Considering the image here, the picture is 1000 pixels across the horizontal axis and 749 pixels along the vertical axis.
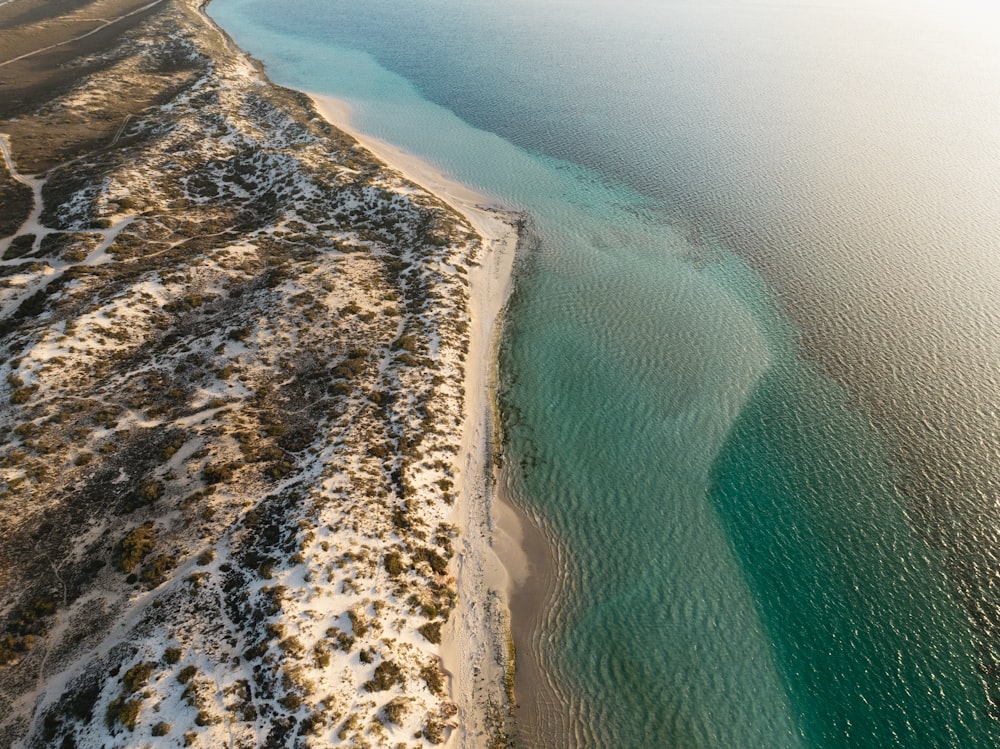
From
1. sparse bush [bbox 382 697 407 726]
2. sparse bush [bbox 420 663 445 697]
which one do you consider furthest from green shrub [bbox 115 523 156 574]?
sparse bush [bbox 420 663 445 697]

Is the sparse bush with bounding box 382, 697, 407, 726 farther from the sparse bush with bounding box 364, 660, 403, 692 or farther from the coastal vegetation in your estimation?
the sparse bush with bounding box 364, 660, 403, 692

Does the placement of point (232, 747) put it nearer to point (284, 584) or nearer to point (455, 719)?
point (284, 584)

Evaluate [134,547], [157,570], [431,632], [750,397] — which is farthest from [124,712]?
[750,397]

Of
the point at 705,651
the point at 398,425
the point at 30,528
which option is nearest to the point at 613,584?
the point at 705,651

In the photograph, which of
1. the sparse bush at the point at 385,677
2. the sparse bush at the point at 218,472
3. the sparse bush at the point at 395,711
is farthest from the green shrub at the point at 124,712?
the sparse bush at the point at 218,472

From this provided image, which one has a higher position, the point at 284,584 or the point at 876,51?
the point at 876,51

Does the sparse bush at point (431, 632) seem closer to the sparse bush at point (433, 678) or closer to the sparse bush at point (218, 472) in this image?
the sparse bush at point (433, 678)
